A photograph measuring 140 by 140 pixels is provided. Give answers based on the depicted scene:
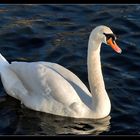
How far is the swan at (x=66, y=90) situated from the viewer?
26.4 ft

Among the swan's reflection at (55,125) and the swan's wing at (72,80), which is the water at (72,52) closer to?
the swan's reflection at (55,125)

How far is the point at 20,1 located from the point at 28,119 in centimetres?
192

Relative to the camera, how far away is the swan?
8055mm

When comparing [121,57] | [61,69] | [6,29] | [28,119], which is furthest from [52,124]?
[6,29]

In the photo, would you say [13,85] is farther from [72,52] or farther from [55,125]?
[72,52]

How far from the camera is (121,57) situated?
1006cm

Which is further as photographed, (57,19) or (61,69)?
(57,19)

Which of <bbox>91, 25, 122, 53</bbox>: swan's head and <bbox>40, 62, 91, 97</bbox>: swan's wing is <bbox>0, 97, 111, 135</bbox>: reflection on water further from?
<bbox>91, 25, 122, 53</bbox>: swan's head

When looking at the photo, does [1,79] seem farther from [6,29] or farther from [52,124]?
[6,29]

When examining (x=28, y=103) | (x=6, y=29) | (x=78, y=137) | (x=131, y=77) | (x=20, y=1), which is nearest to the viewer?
(x=20, y=1)

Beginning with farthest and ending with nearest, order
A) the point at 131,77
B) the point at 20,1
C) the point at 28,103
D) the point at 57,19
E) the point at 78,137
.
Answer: the point at 57,19 → the point at 131,77 → the point at 28,103 → the point at 78,137 → the point at 20,1

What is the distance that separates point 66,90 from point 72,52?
85.2 inches

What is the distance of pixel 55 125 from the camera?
795 cm

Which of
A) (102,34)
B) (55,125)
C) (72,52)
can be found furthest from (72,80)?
A: (72,52)
